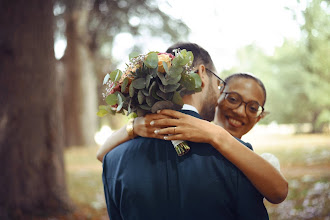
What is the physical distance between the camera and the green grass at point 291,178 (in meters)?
5.88

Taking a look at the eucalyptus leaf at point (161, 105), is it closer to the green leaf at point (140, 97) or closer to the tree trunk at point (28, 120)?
the green leaf at point (140, 97)

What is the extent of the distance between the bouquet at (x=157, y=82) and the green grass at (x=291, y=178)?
468cm

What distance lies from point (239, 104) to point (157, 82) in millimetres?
977

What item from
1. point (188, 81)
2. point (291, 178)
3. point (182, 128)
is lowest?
point (291, 178)

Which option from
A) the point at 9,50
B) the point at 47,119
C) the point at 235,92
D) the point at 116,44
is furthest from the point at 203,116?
the point at 116,44

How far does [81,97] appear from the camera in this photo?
14.3 metres

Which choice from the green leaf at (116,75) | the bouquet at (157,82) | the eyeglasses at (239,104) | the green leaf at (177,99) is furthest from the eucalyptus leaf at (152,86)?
the eyeglasses at (239,104)

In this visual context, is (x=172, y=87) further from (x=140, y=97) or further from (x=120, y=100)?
(x=120, y=100)

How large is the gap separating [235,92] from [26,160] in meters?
4.08

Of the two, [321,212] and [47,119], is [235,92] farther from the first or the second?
[321,212]

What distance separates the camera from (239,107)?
7.66 ft

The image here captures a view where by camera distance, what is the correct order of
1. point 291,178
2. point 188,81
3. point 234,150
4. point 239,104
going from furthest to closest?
point 291,178, point 239,104, point 188,81, point 234,150

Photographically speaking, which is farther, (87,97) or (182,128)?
(87,97)

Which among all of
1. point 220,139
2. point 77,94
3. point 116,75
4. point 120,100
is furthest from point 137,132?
point 77,94
